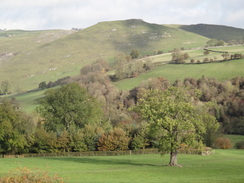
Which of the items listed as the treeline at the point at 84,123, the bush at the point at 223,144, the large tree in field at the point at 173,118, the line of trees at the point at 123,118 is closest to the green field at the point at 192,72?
the line of trees at the point at 123,118

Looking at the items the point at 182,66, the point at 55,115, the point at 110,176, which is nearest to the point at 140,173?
the point at 110,176

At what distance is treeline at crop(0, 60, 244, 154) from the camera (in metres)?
86.8

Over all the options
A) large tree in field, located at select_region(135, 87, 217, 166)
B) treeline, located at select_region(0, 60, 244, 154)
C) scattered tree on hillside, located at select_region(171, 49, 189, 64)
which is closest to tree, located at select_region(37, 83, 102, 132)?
treeline, located at select_region(0, 60, 244, 154)

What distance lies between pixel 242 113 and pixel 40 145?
7247 cm

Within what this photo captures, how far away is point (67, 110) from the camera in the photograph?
345ft

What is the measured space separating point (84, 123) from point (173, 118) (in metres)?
52.2

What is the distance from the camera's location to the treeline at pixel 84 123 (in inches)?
3415

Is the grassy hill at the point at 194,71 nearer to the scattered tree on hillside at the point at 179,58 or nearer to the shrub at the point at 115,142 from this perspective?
the scattered tree on hillside at the point at 179,58

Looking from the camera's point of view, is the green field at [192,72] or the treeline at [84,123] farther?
the green field at [192,72]

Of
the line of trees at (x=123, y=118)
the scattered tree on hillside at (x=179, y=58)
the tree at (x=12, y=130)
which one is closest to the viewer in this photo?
the line of trees at (x=123, y=118)

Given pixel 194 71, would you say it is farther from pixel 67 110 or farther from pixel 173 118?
pixel 173 118

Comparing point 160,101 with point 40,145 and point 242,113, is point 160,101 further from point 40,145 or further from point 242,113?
point 242,113

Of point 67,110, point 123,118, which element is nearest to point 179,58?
point 123,118

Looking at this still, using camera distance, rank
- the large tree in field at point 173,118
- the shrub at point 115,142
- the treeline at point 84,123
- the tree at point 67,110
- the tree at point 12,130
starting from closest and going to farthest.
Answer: the large tree in field at point 173,118 < the shrub at point 115,142 < the treeline at point 84,123 < the tree at point 12,130 < the tree at point 67,110
